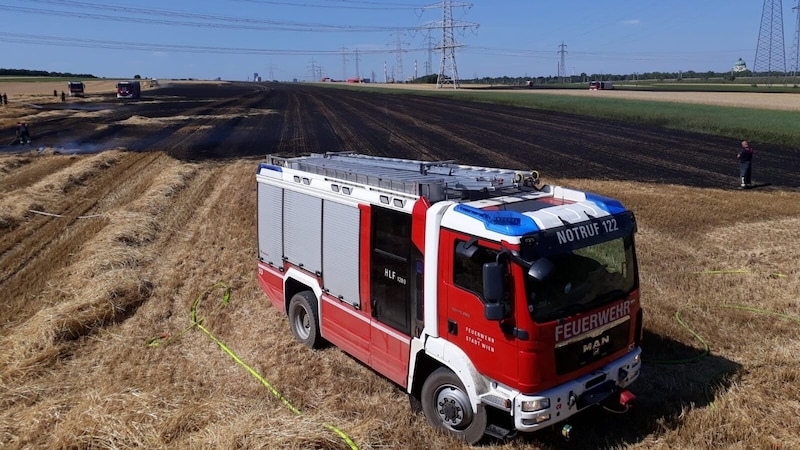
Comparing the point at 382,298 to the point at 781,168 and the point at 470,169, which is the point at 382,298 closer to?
the point at 470,169

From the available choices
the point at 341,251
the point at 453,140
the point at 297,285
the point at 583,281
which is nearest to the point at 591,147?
the point at 453,140

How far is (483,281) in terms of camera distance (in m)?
5.77

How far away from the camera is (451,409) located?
21.8 ft

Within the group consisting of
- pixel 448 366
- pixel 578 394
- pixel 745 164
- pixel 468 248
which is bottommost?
pixel 578 394

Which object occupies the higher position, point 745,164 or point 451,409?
point 745,164

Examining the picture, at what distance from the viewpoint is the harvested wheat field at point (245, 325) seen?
649 cm

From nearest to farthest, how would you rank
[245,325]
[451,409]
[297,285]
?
[451,409]
[297,285]
[245,325]

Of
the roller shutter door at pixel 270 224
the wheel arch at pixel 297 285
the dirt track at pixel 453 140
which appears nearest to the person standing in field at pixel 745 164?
the dirt track at pixel 453 140

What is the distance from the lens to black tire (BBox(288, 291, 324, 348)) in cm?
905

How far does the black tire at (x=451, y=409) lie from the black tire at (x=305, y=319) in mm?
2622

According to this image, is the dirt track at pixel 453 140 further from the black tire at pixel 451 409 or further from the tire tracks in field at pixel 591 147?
the black tire at pixel 451 409

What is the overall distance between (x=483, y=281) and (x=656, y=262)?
8711mm

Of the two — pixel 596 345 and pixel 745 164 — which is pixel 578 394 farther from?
pixel 745 164

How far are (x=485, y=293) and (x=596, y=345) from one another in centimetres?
168
